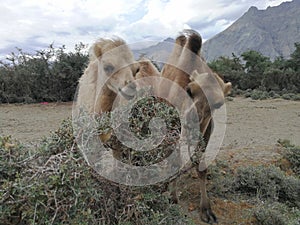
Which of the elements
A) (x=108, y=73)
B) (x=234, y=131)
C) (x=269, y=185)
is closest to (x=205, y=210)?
(x=269, y=185)

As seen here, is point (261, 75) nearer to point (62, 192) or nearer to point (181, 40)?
point (181, 40)

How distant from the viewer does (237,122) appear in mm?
10242

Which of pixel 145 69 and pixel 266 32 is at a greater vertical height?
pixel 145 69

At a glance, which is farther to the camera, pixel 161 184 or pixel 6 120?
pixel 6 120

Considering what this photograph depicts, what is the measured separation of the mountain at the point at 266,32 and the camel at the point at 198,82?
51.1m

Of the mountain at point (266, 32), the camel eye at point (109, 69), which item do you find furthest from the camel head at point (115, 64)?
the mountain at point (266, 32)

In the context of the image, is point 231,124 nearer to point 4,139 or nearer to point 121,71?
point 121,71

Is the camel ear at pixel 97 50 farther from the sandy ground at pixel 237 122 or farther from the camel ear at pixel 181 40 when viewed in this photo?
the sandy ground at pixel 237 122

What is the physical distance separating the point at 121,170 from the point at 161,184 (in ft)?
1.24

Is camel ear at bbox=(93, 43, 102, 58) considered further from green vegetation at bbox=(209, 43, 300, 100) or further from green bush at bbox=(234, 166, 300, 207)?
green vegetation at bbox=(209, 43, 300, 100)

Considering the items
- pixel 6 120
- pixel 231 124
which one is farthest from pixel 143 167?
pixel 6 120

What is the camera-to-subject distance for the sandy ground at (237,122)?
26.0 ft

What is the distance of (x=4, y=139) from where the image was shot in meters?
2.23

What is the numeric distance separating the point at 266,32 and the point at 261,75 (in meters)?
58.0
